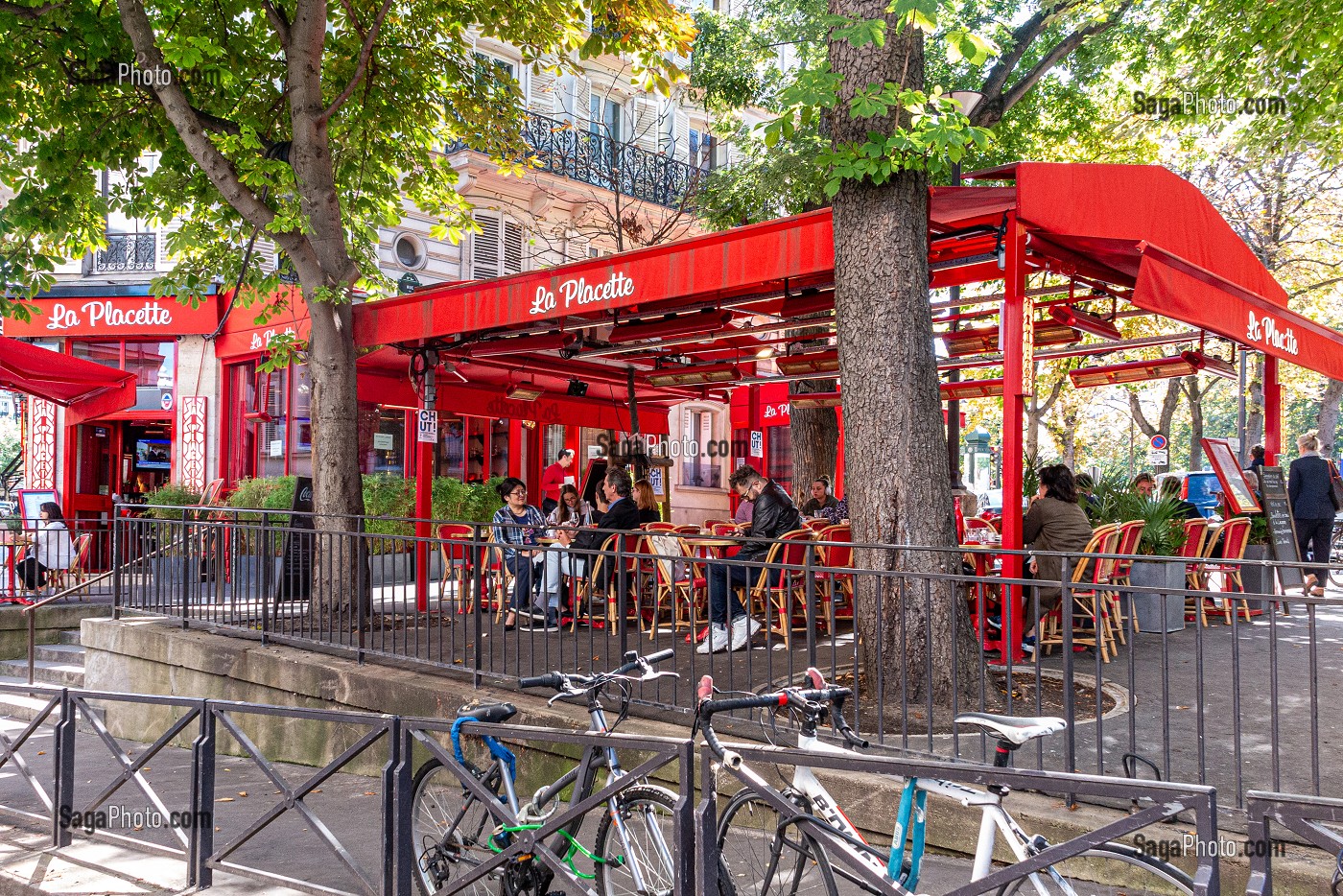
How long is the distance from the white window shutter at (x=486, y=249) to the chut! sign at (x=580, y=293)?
12.7 meters

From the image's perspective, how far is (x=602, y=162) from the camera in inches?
850

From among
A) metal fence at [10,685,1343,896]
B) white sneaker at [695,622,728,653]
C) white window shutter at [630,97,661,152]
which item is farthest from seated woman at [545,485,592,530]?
white window shutter at [630,97,661,152]

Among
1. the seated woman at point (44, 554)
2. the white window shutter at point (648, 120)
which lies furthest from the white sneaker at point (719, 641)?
the white window shutter at point (648, 120)

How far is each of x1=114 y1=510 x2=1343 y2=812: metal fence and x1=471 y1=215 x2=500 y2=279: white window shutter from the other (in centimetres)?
1204

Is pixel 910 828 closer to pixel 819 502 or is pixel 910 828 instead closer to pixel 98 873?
pixel 98 873

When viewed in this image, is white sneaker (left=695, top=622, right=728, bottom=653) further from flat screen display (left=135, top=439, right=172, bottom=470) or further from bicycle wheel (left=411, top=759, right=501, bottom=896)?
flat screen display (left=135, top=439, right=172, bottom=470)

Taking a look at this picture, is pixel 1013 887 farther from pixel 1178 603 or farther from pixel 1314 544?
pixel 1314 544

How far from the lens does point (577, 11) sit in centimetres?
1126

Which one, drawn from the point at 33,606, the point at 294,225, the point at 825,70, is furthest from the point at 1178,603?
the point at 33,606

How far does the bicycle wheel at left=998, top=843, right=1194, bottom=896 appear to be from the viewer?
2.90m

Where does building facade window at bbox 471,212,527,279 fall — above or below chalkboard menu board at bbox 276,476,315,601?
above

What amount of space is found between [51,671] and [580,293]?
6.78 m

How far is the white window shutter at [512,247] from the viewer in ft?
70.7

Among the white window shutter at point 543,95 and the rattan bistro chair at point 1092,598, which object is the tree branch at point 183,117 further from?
the white window shutter at point 543,95
